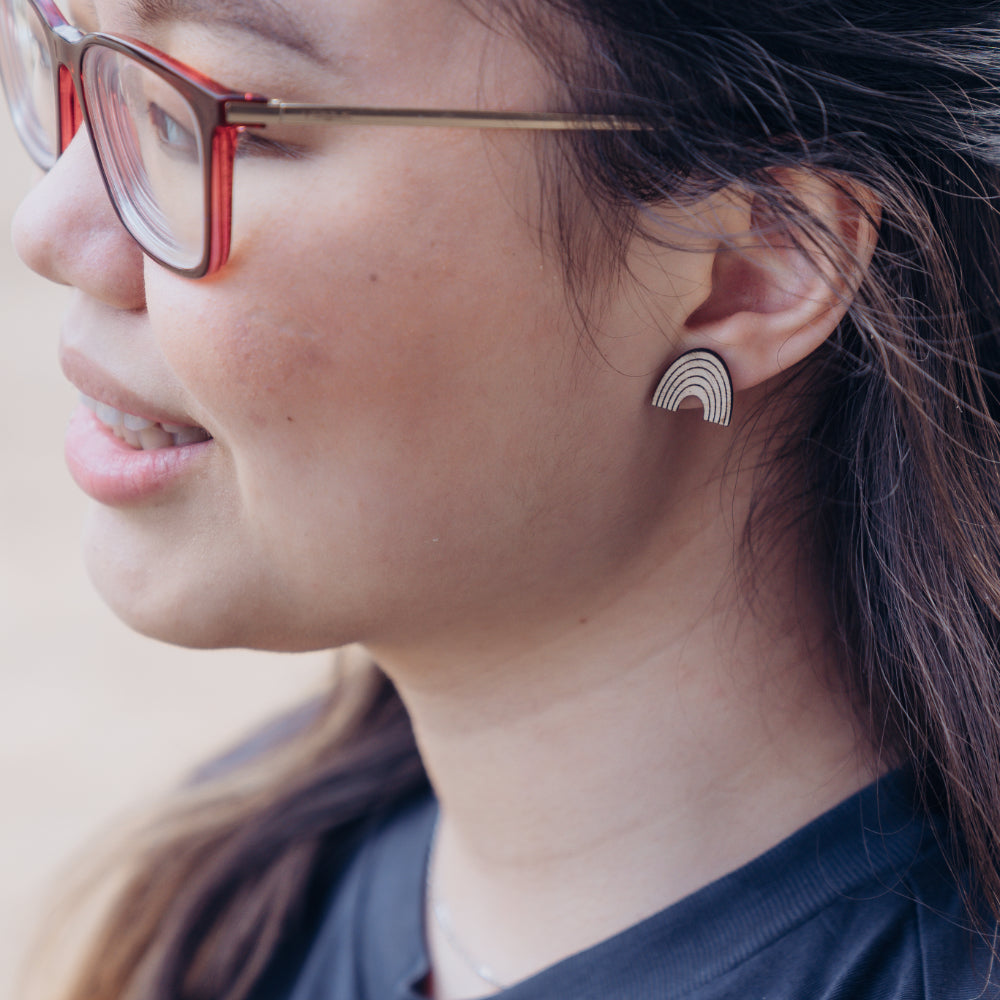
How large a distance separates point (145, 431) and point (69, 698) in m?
2.98

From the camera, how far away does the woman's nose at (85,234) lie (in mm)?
1118

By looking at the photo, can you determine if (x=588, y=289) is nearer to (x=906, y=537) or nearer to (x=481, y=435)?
(x=481, y=435)

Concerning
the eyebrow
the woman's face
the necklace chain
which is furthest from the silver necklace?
the eyebrow

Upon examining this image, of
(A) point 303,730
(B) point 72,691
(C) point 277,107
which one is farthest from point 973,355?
(B) point 72,691

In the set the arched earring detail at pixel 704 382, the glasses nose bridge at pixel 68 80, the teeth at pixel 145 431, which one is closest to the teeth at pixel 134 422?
the teeth at pixel 145 431

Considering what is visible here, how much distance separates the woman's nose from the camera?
3.67 feet

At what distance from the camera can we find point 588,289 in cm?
104

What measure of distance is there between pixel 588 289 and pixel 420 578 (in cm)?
32

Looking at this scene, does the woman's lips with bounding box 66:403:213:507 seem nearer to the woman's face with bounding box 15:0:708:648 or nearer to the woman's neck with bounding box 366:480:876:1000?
the woman's face with bounding box 15:0:708:648

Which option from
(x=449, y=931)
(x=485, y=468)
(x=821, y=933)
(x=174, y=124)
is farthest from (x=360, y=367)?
(x=449, y=931)

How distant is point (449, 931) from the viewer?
1.46 metres

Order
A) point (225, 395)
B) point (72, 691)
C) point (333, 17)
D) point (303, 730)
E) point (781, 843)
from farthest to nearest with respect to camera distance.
Answer: point (72, 691)
point (303, 730)
point (781, 843)
point (225, 395)
point (333, 17)

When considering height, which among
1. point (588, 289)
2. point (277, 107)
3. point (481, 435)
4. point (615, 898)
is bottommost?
point (615, 898)

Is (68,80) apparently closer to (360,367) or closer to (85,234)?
(85,234)
